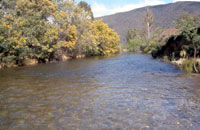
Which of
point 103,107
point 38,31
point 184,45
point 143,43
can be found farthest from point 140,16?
point 103,107

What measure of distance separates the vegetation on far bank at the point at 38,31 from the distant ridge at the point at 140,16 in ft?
317

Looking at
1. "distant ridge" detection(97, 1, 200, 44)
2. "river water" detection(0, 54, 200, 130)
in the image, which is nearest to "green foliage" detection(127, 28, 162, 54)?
"distant ridge" detection(97, 1, 200, 44)

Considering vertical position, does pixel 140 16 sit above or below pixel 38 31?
above

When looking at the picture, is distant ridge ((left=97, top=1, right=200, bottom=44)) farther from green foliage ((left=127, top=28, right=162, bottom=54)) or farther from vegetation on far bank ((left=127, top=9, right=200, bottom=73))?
vegetation on far bank ((left=127, top=9, right=200, bottom=73))

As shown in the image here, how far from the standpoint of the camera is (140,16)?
14450cm

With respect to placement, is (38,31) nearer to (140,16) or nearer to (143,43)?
(143,43)

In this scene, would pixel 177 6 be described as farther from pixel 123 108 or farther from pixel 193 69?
pixel 123 108

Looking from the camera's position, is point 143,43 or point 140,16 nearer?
point 143,43

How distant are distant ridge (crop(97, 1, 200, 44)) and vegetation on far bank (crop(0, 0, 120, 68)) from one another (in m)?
96.6

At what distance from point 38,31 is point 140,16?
12868cm

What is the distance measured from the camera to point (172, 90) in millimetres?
9055

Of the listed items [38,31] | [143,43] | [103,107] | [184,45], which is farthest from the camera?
[143,43]

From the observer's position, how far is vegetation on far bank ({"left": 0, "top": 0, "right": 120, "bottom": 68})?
21281 mm

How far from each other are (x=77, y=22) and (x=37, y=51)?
10716 millimetres
